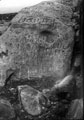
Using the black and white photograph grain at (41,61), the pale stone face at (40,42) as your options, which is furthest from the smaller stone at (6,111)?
the pale stone face at (40,42)

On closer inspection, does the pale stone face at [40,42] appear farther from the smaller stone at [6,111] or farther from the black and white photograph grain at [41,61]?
the smaller stone at [6,111]

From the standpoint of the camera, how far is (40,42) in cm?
350

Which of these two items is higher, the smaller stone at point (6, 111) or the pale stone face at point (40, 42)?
the pale stone face at point (40, 42)

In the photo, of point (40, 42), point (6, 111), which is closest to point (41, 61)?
point (40, 42)

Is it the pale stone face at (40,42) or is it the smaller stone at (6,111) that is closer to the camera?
the smaller stone at (6,111)

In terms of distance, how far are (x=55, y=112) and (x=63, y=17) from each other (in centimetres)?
111

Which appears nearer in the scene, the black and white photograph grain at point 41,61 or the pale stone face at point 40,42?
the black and white photograph grain at point 41,61

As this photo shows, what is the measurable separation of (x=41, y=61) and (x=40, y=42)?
22 centimetres

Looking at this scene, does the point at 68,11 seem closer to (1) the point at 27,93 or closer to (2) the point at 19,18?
(2) the point at 19,18

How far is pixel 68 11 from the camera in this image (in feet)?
11.9

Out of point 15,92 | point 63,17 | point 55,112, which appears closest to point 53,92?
point 55,112

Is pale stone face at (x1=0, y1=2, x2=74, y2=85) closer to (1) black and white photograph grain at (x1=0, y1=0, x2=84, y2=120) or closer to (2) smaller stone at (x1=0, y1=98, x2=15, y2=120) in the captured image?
(1) black and white photograph grain at (x1=0, y1=0, x2=84, y2=120)

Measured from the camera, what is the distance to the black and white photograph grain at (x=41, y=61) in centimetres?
330

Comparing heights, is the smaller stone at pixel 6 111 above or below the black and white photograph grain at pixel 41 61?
below
